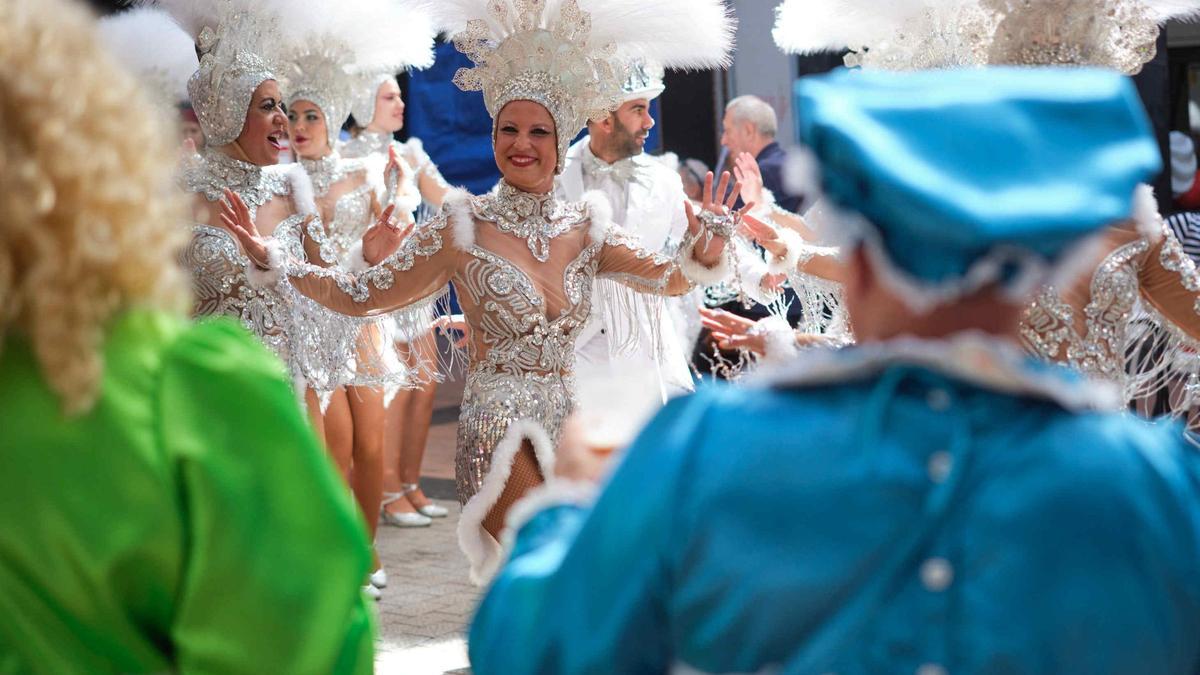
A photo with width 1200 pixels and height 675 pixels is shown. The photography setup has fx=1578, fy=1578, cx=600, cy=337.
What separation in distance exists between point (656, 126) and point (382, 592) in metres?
4.62

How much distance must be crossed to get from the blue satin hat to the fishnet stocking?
2.95 m

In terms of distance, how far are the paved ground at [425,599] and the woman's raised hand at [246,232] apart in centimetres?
135

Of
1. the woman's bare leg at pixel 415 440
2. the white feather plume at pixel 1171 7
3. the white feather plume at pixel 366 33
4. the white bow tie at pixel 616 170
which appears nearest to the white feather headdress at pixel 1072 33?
the white feather plume at pixel 1171 7

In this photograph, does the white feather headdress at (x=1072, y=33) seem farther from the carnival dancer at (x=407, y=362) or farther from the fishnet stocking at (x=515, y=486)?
the carnival dancer at (x=407, y=362)

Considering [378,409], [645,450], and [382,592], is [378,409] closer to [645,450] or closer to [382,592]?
[382,592]

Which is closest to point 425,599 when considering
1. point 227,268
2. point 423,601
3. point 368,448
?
point 423,601

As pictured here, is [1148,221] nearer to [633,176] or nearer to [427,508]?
[633,176]

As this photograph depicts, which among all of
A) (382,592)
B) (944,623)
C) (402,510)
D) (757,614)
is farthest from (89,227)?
(402,510)

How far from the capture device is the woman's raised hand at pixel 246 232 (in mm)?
4836

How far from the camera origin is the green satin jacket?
1662 mm

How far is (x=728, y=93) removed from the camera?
388 inches

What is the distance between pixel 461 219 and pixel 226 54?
57.3 inches

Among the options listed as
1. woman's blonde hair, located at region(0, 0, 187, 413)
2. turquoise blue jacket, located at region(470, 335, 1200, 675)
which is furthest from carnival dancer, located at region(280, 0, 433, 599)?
turquoise blue jacket, located at region(470, 335, 1200, 675)

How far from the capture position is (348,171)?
295 inches
